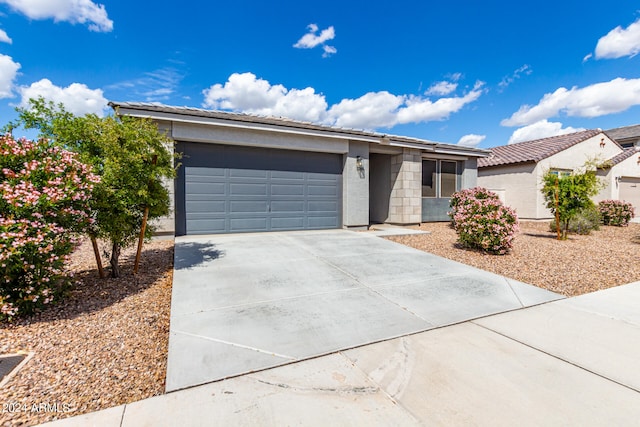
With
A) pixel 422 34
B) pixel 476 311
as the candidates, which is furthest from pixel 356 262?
pixel 422 34

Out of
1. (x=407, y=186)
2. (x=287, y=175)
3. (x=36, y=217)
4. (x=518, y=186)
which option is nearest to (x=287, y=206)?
(x=287, y=175)

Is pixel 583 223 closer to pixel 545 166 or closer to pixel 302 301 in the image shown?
pixel 545 166

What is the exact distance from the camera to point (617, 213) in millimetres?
13133

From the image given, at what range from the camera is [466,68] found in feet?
50.5

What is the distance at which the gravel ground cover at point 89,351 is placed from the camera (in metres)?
2.00

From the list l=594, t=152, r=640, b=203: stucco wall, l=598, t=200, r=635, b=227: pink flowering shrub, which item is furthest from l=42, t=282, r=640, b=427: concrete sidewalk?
l=594, t=152, r=640, b=203: stucco wall

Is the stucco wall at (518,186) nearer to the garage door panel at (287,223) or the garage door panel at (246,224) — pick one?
the garage door panel at (287,223)

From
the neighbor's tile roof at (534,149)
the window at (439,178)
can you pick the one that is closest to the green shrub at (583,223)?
the window at (439,178)

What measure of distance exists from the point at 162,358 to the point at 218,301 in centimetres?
115

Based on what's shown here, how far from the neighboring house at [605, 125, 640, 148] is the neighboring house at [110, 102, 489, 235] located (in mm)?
30697

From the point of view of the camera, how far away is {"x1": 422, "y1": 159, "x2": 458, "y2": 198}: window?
12.6 metres

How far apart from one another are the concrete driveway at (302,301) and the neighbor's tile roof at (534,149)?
12.8 m

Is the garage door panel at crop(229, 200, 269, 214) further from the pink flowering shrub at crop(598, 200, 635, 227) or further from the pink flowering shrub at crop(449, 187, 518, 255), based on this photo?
the pink flowering shrub at crop(598, 200, 635, 227)

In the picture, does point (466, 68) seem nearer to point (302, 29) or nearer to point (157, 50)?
point (302, 29)
